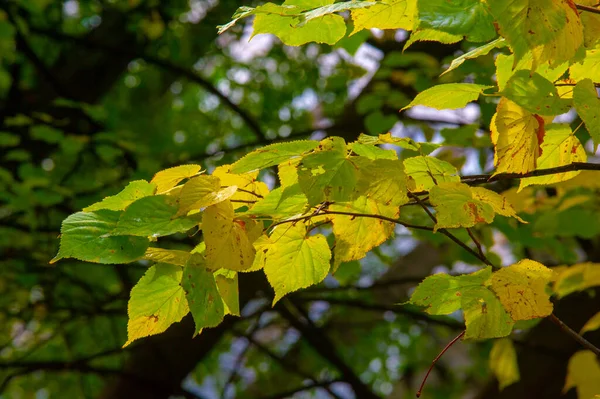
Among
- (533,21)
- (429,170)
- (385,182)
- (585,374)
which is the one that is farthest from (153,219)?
(585,374)

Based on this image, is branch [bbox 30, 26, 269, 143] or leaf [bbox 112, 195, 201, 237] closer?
leaf [bbox 112, 195, 201, 237]

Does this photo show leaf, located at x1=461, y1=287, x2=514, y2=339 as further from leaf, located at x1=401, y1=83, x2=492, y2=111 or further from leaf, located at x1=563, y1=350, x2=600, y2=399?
leaf, located at x1=563, y1=350, x2=600, y2=399

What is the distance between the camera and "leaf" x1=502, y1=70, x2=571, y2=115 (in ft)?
2.60

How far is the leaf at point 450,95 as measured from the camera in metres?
0.90

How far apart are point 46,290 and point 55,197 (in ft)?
2.46

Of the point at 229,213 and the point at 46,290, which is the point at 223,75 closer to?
the point at 46,290

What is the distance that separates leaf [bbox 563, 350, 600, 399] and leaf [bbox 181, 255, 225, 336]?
1.32 m

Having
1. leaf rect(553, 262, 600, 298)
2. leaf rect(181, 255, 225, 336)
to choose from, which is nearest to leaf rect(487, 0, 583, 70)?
leaf rect(181, 255, 225, 336)

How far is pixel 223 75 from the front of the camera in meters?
5.45

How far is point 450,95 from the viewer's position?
3.00ft

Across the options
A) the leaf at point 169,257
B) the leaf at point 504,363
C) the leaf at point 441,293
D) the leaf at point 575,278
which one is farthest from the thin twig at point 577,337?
the leaf at point 504,363

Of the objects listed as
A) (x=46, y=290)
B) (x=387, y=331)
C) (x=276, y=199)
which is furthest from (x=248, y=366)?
(x=276, y=199)

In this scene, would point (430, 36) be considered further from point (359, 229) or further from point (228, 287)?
point (228, 287)

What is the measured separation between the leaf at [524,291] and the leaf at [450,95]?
276 mm
